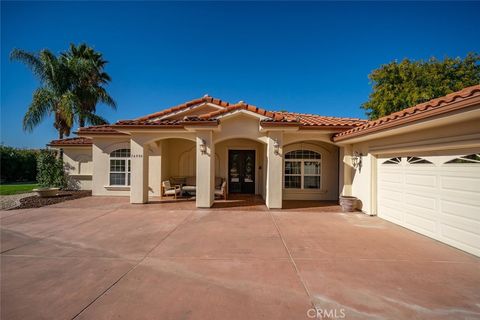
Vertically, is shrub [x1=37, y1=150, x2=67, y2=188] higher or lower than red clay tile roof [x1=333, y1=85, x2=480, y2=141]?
lower

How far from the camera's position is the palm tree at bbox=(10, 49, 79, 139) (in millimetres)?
14781

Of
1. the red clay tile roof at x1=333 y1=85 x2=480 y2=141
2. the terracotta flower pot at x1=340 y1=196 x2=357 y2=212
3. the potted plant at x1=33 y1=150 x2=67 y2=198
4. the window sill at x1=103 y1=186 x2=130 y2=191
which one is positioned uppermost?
the red clay tile roof at x1=333 y1=85 x2=480 y2=141

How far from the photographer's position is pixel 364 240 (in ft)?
19.5

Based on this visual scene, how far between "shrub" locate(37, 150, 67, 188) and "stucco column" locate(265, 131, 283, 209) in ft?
46.3

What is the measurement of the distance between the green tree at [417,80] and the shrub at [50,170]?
27965mm

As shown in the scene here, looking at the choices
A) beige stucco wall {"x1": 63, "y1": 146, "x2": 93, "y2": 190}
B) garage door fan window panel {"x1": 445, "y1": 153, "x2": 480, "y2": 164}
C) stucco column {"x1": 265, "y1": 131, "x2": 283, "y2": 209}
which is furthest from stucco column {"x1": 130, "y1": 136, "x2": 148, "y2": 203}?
garage door fan window panel {"x1": 445, "y1": 153, "x2": 480, "y2": 164}

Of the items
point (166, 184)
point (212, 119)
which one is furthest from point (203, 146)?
point (166, 184)

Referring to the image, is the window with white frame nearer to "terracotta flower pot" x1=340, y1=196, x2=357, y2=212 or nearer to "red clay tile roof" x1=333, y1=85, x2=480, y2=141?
"terracotta flower pot" x1=340, y1=196, x2=357, y2=212

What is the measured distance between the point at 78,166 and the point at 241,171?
456 inches

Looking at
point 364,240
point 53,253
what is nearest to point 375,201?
point 364,240

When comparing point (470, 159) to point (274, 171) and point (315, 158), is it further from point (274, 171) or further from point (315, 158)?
point (315, 158)

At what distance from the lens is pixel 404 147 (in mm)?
6988

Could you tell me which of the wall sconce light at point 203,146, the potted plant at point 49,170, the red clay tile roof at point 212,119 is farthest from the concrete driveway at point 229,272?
the potted plant at point 49,170

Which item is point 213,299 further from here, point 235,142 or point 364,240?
point 235,142
